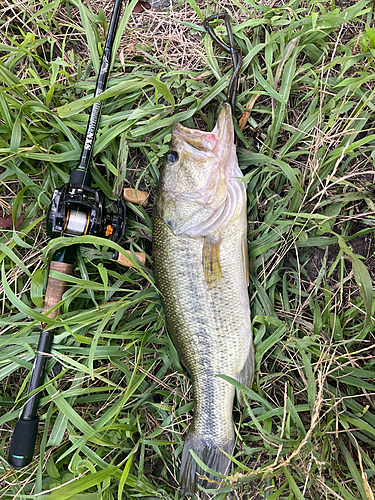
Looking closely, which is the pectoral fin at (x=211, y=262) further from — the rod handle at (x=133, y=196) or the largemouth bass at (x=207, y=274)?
the rod handle at (x=133, y=196)

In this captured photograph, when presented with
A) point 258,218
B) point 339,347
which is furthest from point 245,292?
point 339,347

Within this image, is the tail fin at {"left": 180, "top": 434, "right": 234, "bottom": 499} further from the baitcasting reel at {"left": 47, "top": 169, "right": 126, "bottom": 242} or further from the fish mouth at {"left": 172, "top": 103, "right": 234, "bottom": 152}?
the fish mouth at {"left": 172, "top": 103, "right": 234, "bottom": 152}

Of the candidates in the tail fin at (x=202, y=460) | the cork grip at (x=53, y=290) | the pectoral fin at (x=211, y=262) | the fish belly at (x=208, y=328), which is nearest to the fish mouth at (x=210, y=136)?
the fish belly at (x=208, y=328)

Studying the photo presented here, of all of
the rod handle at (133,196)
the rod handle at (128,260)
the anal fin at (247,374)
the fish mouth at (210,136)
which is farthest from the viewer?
the rod handle at (133,196)

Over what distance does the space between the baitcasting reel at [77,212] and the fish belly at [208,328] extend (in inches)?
15.9

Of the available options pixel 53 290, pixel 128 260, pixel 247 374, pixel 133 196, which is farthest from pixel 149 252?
pixel 247 374

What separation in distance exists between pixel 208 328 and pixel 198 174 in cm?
102

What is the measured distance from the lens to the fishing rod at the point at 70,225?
6.91 ft

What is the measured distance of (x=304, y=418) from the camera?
2277 millimetres

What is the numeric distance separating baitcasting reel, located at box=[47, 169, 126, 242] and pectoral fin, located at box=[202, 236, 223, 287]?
0.70 meters

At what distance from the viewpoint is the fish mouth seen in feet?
6.82

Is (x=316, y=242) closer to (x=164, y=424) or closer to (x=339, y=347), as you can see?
(x=339, y=347)

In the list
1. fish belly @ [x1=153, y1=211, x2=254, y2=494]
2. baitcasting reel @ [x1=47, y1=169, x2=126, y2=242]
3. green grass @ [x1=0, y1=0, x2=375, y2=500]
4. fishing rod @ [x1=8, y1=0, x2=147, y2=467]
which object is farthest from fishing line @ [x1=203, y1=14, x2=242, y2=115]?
baitcasting reel @ [x1=47, y1=169, x2=126, y2=242]

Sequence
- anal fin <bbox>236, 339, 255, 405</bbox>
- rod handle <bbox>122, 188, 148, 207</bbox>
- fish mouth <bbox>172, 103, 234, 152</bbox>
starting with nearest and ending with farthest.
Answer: fish mouth <bbox>172, 103, 234, 152</bbox> < anal fin <bbox>236, 339, 255, 405</bbox> < rod handle <bbox>122, 188, 148, 207</bbox>
